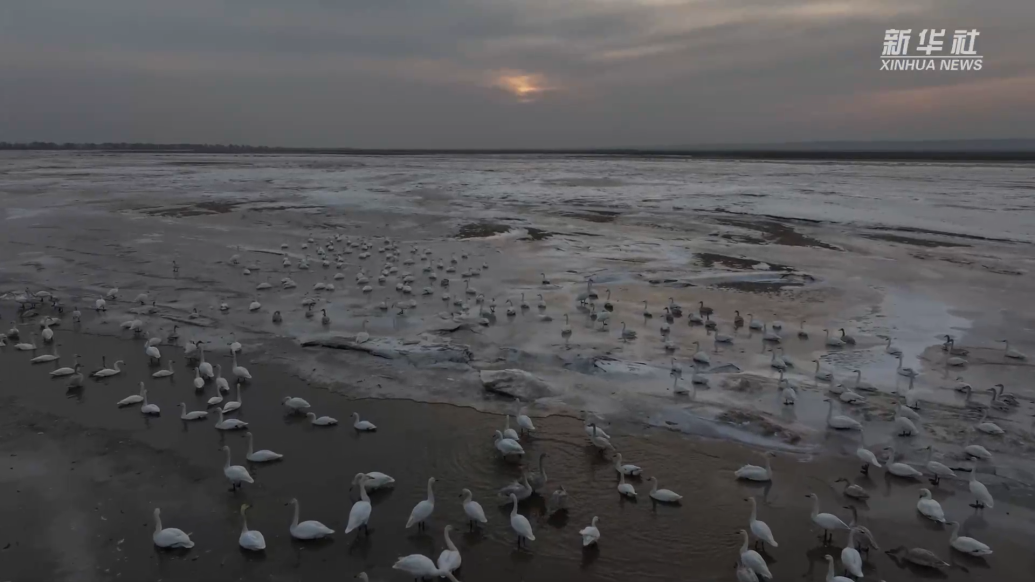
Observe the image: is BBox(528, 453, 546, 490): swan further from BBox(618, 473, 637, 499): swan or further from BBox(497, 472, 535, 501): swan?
BBox(618, 473, 637, 499): swan

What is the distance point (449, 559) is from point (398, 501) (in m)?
1.73

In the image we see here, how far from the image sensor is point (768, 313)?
18141 millimetres

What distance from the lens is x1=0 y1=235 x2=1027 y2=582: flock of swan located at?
7.85m

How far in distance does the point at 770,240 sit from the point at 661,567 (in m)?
26.3

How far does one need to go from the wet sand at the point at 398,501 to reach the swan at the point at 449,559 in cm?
30

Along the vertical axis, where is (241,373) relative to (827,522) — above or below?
above

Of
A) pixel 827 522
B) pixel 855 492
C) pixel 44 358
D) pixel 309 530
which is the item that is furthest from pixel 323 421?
pixel 855 492

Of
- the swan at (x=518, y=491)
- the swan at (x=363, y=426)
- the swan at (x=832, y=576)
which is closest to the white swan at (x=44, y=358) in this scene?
the swan at (x=363, y=426)

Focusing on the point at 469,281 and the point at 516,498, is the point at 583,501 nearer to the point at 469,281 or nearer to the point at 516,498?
the point at 516,498

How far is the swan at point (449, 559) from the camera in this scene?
7.39 metres

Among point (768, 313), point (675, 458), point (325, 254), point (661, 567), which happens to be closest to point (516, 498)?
point (661, 567)

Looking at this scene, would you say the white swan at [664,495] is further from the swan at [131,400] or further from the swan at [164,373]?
the swan at [164,373]

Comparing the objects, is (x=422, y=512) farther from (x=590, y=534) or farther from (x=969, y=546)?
(x=969, y=546)

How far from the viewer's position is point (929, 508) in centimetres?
858
